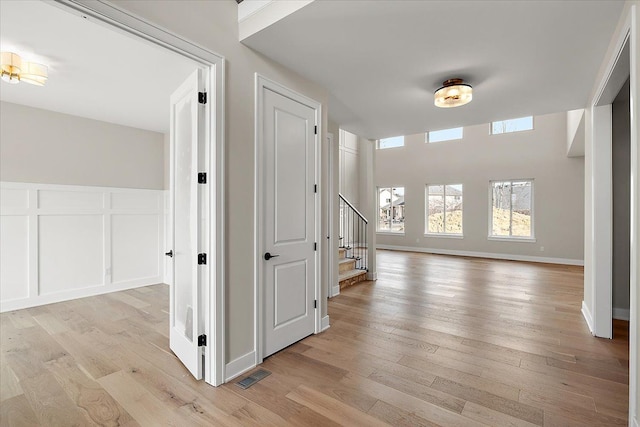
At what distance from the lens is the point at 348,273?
5449 mm

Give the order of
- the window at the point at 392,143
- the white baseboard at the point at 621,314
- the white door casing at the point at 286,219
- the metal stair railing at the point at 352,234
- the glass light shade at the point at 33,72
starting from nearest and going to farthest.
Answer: the white door casing at the point at 286,219 < the glass light shade at the point at 33,72 < the white baseboard at the point at 621,314 < the metal stair railing at the point at 352,234 < the window at the point at 392,143

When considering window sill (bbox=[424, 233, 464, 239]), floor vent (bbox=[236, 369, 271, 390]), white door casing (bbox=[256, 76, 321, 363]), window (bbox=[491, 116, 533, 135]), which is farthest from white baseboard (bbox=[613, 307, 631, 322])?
window (bbox=[491, 116, 533, 135])

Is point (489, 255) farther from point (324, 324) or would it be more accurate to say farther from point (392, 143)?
point (324, 324)

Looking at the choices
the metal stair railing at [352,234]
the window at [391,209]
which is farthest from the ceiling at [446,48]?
the window at [391,209]

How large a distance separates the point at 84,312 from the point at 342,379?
11.6 ft

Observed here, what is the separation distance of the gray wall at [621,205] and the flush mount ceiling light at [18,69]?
621 cm

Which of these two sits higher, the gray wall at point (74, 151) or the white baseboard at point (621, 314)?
the gray wall at point (74, 151)

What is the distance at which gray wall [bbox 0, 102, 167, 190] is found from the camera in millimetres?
3988

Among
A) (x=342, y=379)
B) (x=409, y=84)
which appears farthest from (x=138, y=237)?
(x=409, y=84)

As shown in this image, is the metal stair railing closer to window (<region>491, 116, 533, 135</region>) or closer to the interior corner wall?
the interior corner wall

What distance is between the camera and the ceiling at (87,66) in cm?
229

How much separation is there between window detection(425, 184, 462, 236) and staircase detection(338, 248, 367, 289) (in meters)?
4.54

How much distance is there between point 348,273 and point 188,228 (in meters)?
3.49

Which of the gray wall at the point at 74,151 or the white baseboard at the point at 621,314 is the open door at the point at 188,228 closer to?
the gray wall at the point at 74,151
